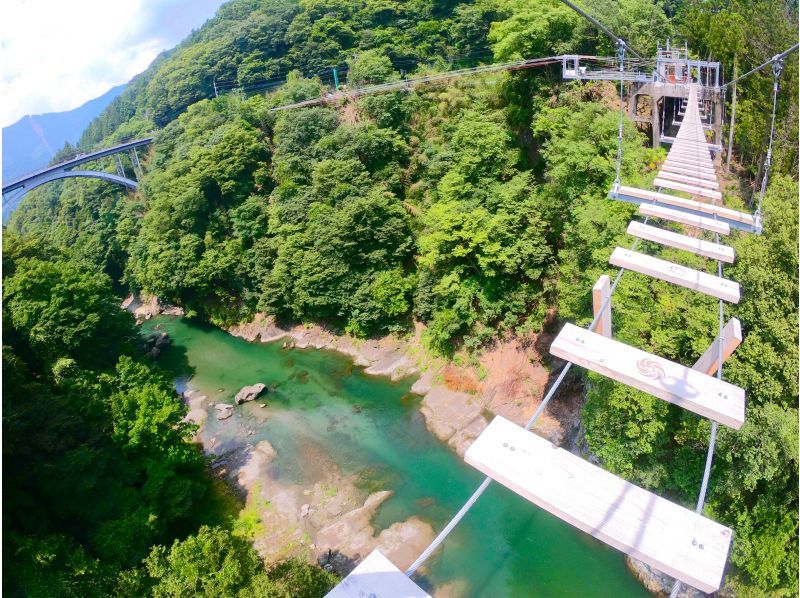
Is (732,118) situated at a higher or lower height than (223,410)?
higher

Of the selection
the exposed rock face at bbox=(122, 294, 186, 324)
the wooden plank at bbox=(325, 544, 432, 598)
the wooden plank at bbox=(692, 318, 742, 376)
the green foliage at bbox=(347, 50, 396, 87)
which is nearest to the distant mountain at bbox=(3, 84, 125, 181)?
the exposed rock face at bbox=(122, 294, 186, 324)

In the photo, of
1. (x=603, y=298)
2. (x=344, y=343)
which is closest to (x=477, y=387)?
(x=344, y=343)

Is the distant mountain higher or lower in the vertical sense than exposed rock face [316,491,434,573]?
higher

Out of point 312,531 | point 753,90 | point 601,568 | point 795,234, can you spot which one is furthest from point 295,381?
point 753,90

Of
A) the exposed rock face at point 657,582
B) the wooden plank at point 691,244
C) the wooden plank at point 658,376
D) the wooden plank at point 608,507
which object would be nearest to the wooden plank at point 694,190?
the wooden plank at point 691,244

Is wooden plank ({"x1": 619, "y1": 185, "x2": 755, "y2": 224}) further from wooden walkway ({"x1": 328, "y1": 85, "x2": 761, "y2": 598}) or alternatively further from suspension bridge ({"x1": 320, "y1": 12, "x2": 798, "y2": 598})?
wooden walkway ({"x1": 328, "y1": 85, "x2": 761, "y2": 598})

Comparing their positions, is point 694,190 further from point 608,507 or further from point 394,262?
point 394,262
